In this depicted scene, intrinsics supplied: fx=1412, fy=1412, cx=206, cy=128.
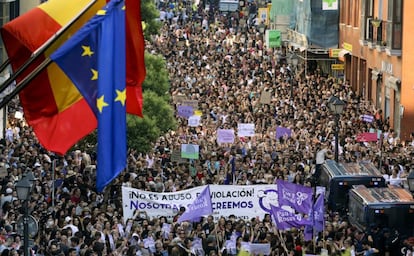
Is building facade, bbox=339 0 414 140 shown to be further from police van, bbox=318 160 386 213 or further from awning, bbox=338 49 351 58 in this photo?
police van, bbox=318 160 386 213

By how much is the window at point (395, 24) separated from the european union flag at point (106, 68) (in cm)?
3587

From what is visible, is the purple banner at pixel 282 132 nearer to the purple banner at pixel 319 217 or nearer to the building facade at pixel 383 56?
the building facade at pixel 383 56

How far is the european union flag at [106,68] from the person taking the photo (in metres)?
12.3

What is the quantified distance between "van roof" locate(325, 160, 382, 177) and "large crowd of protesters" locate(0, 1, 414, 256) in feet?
2.23

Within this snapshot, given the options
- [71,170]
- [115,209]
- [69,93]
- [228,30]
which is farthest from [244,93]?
[69,93]

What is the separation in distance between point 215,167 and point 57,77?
69.4 feet

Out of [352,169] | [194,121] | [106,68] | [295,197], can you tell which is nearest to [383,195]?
[295,197]

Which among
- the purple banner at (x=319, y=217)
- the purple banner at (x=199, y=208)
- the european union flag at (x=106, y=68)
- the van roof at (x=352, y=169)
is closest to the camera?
the european union flag at (x=106, y=68)

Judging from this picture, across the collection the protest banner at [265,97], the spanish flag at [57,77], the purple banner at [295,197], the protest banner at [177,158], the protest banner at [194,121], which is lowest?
the protest banner at [265,97]

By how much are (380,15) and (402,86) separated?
591 centimetres

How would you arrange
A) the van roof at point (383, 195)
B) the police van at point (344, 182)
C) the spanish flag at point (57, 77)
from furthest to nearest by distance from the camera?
the police van at point (344, 182), the van roof at point (383, 195), the spanish flag at point (57, 77)

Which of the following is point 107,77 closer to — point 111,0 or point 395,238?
point 111,0

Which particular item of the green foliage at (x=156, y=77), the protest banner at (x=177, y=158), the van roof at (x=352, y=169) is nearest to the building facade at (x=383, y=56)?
the green foliage at (x=156, y=77)

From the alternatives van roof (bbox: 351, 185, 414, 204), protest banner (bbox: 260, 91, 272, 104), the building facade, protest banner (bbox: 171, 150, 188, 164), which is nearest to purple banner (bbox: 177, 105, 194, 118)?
protest banner (bbox: 260, 91, 272, 104)
